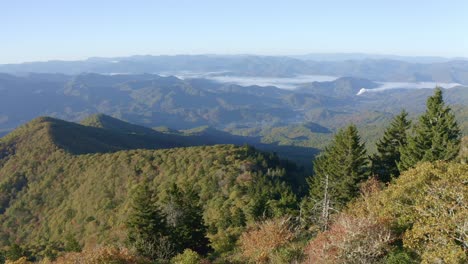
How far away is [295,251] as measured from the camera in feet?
93.8

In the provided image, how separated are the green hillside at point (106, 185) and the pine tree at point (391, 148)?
15639mm

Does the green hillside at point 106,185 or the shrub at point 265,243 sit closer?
the shrub at point 265,243

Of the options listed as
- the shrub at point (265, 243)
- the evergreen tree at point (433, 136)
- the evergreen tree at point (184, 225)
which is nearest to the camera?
the shrub at point (265, 243)

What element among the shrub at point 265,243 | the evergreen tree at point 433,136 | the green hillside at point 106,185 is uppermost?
the evergreen tree at point 433,136

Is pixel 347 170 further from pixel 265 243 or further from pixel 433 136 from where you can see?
pixel 265 243

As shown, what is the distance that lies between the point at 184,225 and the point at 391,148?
1302 inches

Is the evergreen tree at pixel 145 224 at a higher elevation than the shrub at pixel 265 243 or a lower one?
lower

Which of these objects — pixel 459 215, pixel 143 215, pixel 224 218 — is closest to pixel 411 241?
pixel 459 215

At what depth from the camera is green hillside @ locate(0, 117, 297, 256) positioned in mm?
72562

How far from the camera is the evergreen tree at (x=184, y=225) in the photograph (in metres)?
46.6

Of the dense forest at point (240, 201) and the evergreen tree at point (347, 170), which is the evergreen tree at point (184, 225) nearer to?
the dense forest at point (240, 201)

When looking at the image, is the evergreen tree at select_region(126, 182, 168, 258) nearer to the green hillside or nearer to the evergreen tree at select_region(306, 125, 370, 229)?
the green hillside

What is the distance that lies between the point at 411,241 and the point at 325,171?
3353 cm

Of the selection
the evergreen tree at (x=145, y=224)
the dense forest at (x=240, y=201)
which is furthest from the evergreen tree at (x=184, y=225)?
the evergreen tree at (x=145, y=224)
